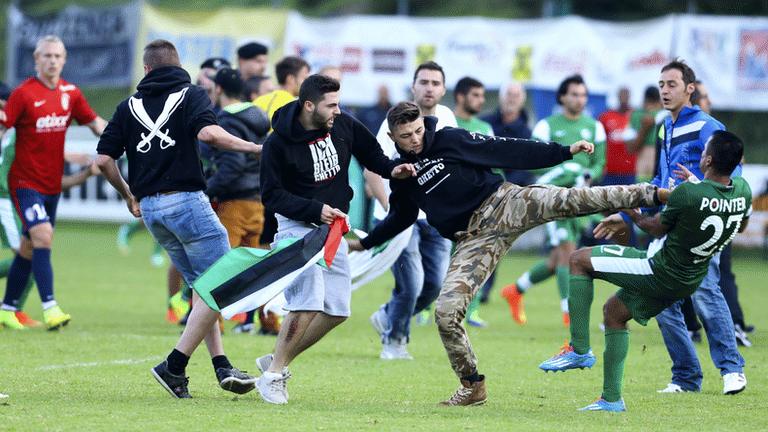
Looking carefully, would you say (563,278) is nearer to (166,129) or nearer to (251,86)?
(251,86)

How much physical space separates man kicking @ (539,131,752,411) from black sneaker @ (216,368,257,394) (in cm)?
186

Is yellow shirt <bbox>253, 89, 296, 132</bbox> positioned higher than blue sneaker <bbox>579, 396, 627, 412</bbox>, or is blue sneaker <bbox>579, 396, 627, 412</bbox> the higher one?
yellow shirt <bbox>253, 89, 296, 132</bbox>

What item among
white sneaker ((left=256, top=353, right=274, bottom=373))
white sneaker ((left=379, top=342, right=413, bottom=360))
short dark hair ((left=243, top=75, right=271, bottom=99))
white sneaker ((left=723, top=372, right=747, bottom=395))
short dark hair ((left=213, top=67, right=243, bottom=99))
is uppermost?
short dark hair ((left=213, top=67, right=243, bottom=99))

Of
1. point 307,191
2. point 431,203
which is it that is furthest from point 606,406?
point 307,191

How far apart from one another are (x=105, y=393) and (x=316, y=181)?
1961 millimetres

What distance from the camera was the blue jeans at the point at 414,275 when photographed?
36.2 feet

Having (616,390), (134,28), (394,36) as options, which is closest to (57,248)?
(134,28)

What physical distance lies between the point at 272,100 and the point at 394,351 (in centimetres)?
→ 260

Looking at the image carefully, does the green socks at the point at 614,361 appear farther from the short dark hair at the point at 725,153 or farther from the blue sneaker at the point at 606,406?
the short dark hair at the point at 725,153

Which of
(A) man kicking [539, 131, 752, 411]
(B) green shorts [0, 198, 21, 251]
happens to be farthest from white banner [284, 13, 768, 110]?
(A) man kicking [539, 131, 752, 411]

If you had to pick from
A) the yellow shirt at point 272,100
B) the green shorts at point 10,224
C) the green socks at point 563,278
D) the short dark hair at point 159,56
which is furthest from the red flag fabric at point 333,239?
the green socks at point 563,278

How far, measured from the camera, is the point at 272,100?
1202cm

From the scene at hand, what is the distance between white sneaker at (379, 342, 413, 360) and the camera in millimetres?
11086

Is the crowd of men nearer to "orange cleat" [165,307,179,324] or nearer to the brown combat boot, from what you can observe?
the brown combat boot
